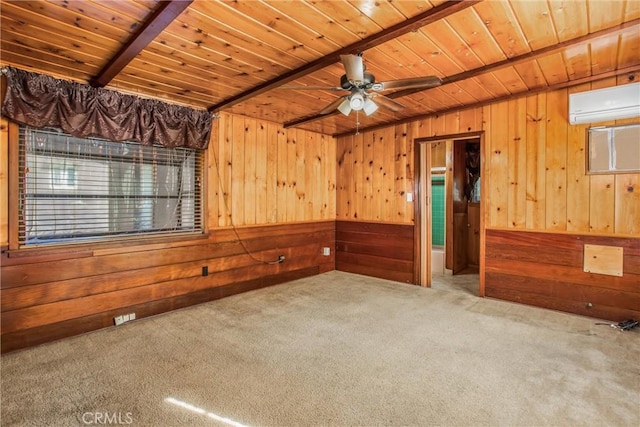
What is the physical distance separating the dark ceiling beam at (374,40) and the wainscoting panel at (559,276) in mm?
2789

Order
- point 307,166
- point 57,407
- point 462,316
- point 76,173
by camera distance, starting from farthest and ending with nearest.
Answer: point 307,166 < point 462,316 < point 76,173 < point 57,407

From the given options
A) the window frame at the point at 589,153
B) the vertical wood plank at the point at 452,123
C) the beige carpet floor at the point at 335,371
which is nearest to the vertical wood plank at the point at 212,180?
the beige carpet floor at the point at 335,371

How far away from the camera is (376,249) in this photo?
5.15 m

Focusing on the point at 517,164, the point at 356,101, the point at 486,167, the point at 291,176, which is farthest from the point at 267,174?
the point at 517,164

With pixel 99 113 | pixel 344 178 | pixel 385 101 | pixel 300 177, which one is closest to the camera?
pixel 385 101

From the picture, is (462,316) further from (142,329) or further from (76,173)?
(76,173)

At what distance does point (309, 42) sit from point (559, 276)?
3.50 metres

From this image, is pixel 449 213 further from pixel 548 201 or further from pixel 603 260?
pixel 603 260

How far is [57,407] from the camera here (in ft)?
6.39

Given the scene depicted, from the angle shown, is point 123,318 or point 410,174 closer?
point 123,318

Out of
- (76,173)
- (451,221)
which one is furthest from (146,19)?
(451,221)

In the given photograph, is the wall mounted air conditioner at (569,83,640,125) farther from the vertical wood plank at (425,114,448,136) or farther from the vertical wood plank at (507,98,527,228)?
the vertical wood plank at (425,114,448,136)

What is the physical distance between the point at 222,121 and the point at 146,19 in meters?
2.04

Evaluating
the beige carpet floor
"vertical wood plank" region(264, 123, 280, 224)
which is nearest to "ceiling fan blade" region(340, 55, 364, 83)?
the beige carpet floor
